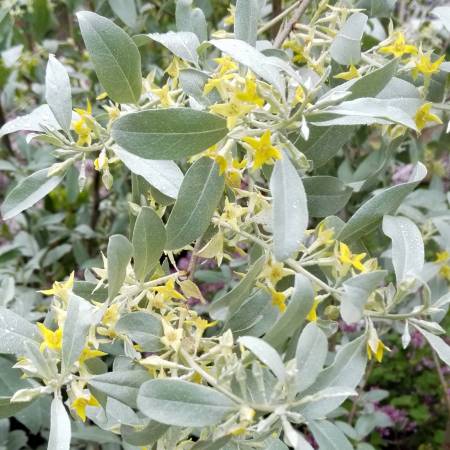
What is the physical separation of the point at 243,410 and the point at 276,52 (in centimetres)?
46

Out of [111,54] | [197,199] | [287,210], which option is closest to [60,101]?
[111,54]

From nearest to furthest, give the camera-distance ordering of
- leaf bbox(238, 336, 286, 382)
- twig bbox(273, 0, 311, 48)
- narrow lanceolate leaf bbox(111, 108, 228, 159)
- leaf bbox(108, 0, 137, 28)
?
1. leaf bbox(238, 336, 286, 382)
2. narrow lanceolate leaf bbox(111, 108, 228, 159)
3. twig bbox(273, 0, 311, 48)
4. leaf bbox(108, 0, 137, 28)

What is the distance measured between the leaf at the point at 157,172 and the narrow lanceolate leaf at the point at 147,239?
0.06 m

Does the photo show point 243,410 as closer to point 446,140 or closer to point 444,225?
point 444,225

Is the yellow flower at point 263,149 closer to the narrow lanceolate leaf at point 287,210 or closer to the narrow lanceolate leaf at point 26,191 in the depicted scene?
the narrow lanceolate leaf at point 287,210

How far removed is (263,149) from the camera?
606mm

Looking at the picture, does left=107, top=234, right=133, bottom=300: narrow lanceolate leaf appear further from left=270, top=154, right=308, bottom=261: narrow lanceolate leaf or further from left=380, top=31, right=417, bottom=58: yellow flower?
left=380, top=31, right=417, bottom=58: yellow flower

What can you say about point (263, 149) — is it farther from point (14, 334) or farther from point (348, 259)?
point (14, 334)

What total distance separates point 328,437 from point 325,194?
29 cm

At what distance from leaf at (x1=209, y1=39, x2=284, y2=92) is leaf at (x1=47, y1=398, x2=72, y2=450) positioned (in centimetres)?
35

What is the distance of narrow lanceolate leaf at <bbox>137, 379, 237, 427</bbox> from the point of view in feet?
1.79

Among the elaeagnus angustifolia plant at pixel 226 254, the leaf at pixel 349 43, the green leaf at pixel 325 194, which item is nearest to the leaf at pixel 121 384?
the elaeagnus angustifolia plant at pixel 226 254

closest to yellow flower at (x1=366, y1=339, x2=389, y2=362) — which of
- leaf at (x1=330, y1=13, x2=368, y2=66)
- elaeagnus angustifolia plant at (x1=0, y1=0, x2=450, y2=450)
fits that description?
elaeagnus angustifolia plant at (x1=0, y1=0, x2=450, y2=450)

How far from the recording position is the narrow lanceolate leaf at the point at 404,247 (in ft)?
2.27
